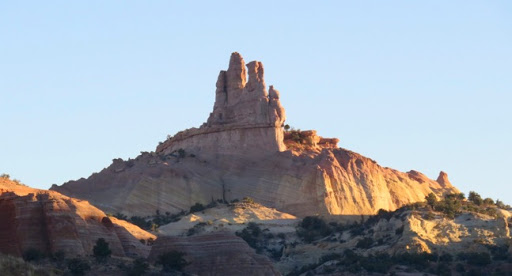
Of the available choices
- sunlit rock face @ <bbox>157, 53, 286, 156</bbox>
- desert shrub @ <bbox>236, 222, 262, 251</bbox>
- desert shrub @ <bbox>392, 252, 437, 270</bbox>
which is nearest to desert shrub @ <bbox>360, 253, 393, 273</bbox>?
desert shrub @ <bbox>392, 252, 437, 270</bbox>

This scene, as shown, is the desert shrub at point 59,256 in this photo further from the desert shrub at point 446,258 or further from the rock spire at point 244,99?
the rock spire at point 244,99

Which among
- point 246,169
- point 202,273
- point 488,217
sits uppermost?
point 246,169

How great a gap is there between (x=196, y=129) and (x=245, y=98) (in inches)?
234

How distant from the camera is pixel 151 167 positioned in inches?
5113

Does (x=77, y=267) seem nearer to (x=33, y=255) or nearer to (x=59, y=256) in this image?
(x=59, y=256)

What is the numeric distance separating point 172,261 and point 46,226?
21.8ft

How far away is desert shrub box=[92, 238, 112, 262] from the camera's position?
72125mm

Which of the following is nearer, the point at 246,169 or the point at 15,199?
the point at 15,199

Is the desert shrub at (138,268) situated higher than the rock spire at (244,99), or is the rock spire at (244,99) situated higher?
the rock spire at (244,99)

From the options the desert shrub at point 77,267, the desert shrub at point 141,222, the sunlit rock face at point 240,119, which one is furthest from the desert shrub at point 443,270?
the sunlit rock face at point 240,119

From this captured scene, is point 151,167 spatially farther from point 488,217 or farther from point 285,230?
point 488,217

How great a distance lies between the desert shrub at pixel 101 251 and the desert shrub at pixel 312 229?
3720cm

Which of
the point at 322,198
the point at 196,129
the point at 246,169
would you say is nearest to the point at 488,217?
the point at 322,198

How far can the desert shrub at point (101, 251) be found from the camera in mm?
72125
